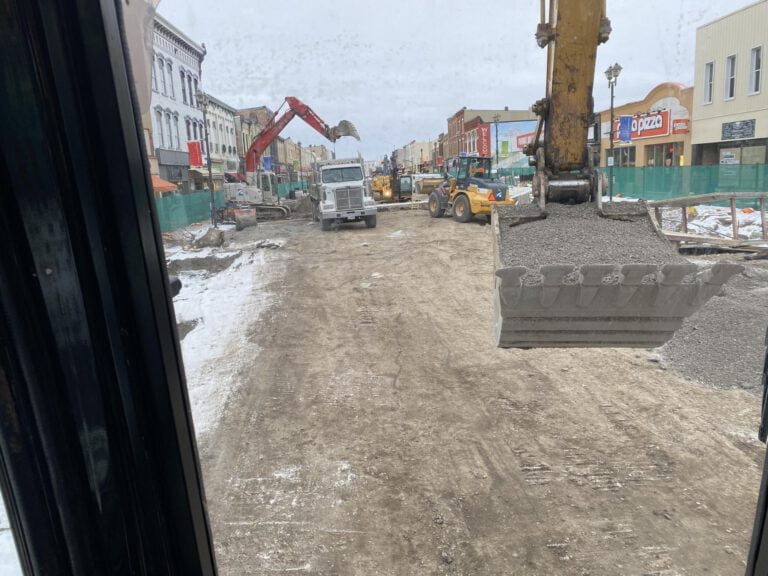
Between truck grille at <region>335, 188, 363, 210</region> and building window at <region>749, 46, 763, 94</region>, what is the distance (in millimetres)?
15281

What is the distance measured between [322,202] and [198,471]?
68.2 ft

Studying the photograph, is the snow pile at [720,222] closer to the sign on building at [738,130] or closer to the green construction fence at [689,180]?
the green construction fence at [689,180]

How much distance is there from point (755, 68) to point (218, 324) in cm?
2239

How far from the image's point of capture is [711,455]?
4.64 m

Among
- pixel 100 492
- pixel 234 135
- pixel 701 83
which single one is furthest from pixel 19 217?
pixel 234 135

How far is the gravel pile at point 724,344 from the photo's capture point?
20.4 ft

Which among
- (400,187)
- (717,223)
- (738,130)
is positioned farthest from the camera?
(400,187)

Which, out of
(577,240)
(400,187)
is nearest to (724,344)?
(577,240)

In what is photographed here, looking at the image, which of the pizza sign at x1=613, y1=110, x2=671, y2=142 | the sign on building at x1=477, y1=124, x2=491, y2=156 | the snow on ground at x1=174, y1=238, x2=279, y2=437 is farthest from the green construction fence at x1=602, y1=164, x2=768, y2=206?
the sign on building at x1=477, y1=124, x2=491, y2=156

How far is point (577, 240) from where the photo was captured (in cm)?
474

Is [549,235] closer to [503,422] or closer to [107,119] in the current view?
[503,422]

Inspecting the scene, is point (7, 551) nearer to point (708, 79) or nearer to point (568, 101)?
point (568, 101)

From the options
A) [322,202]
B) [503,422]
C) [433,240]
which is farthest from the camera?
[322,202]

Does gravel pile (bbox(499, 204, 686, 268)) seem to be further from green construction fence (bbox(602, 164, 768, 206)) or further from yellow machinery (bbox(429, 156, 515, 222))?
green construction fence (bbox(602, 164, 768, 206))
